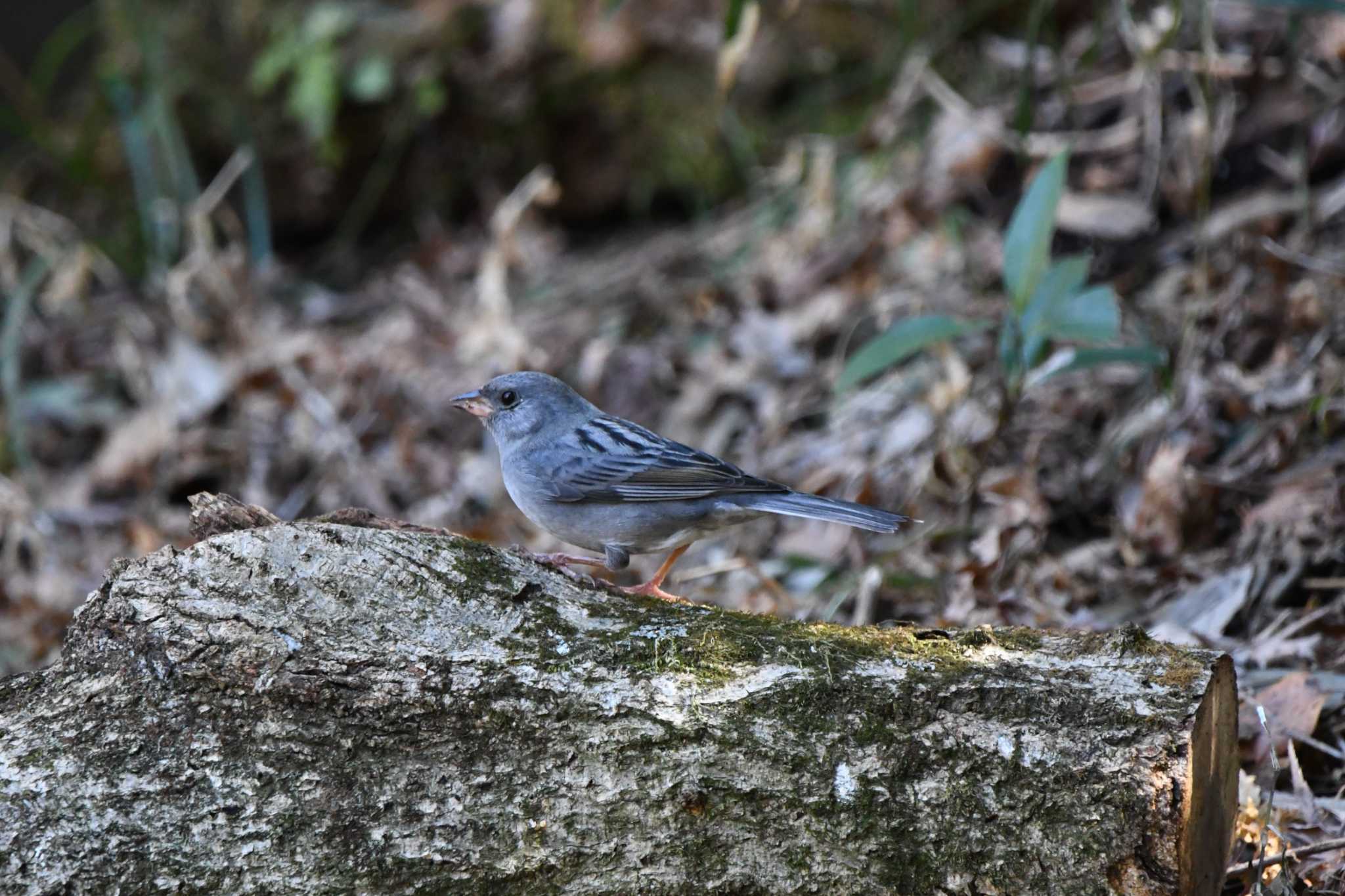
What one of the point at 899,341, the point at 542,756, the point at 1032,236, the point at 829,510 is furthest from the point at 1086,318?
the point at 542,756

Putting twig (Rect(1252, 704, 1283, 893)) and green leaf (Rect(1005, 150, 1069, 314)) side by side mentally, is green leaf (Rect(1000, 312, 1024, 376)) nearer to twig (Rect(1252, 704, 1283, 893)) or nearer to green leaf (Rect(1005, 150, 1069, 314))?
green leaf (Rect(1005, 150, 1069, 314))

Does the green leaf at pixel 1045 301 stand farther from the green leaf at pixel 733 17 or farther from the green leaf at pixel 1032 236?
the green leaf at pixel 733 17

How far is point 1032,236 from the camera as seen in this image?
13.2 feet

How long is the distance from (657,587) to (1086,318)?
161cm

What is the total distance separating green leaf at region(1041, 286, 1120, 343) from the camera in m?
3.85

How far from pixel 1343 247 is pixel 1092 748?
394 centimetres

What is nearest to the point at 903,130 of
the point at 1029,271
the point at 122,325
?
the point at 1029,271

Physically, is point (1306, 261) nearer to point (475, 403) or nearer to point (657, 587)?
point (657, 587)

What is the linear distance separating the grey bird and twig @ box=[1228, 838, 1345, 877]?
130 cm

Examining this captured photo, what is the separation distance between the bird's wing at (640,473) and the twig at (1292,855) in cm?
152

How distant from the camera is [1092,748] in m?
2.28

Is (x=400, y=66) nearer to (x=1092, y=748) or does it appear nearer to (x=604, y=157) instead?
(x=604, y=157)

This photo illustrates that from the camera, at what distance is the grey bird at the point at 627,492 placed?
3674 mm

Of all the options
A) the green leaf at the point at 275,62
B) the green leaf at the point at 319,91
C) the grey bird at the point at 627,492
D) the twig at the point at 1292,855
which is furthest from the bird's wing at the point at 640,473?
the green leaf at the point at 275,62
